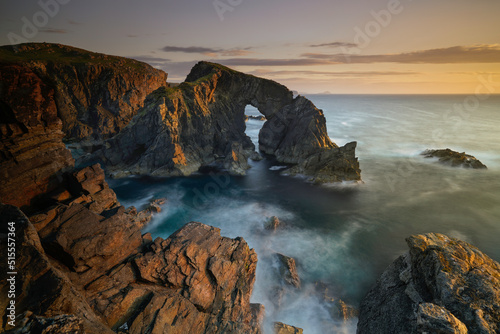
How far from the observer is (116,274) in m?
13.3

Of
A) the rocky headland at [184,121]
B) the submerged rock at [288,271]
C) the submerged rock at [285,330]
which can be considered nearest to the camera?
the submerged rock at [285,330]

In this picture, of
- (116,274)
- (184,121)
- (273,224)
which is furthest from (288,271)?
(184,121)

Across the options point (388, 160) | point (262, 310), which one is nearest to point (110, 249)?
point (262, 310)

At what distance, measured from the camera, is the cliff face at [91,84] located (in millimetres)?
67519

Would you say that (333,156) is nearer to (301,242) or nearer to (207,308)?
(301,242)

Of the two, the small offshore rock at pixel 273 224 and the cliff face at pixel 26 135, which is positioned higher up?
the cliff face at pixel 26 135

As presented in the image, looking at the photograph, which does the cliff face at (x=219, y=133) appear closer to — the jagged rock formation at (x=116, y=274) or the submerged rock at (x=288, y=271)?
the submerged rock at (x=288, y=271)

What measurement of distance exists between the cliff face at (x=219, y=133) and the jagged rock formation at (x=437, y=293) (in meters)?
29.4

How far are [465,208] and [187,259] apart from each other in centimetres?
4354

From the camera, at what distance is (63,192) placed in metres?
18.0

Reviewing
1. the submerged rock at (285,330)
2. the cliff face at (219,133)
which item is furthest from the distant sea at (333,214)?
the cliff face at (219,133)

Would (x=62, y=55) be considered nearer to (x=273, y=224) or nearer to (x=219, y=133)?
(x=219, y=133)

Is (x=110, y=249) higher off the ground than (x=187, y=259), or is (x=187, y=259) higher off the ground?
(x=110, y=249)

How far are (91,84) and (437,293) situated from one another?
93.6 m
